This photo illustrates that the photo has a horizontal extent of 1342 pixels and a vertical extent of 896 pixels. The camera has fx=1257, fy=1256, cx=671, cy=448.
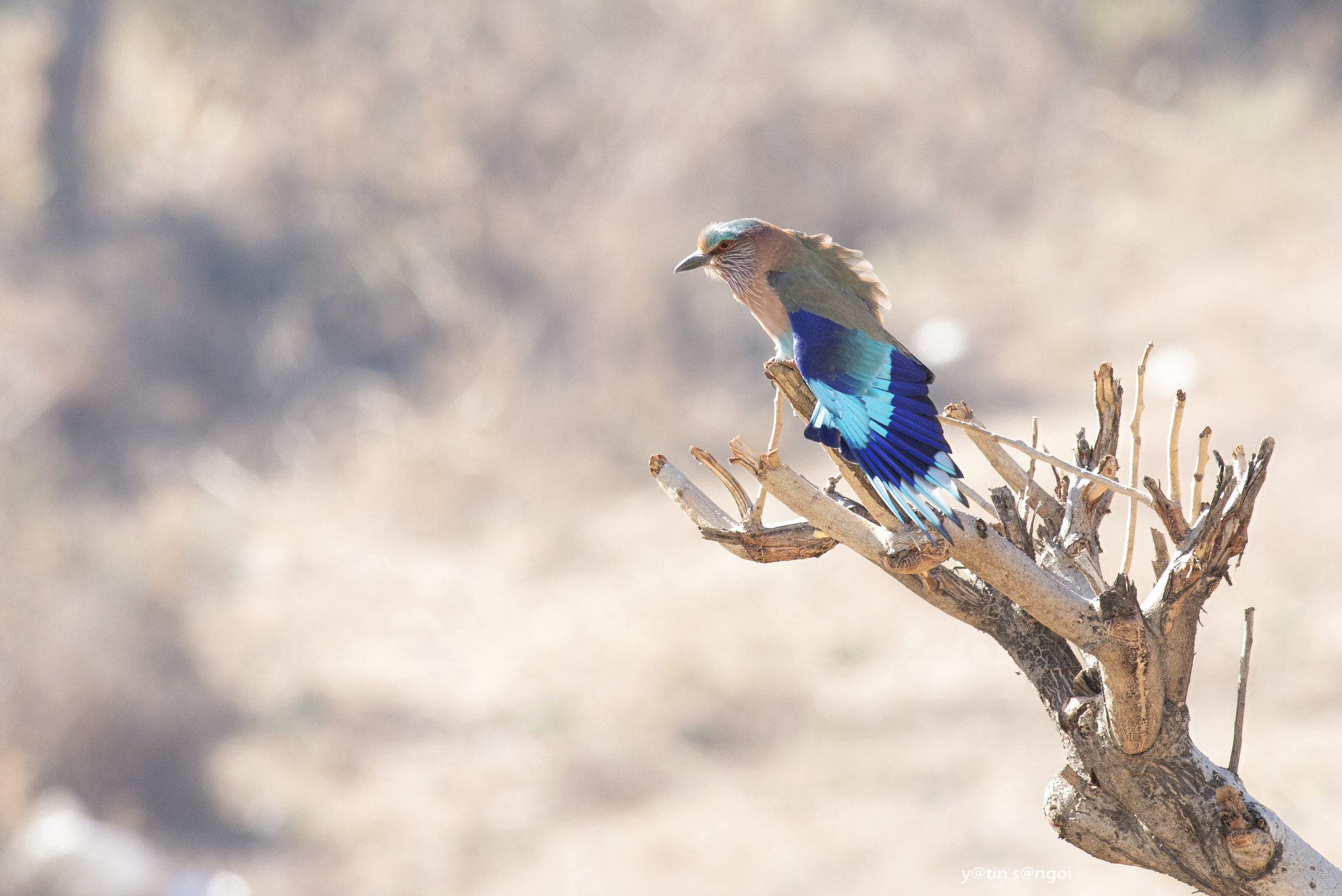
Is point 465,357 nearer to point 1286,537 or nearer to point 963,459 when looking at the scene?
point 963,459

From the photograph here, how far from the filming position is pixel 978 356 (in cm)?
1496

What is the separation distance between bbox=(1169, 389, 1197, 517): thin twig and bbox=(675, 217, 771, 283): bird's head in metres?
1.06

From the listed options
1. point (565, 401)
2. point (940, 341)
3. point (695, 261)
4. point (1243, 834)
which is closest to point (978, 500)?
point (1243, 834)

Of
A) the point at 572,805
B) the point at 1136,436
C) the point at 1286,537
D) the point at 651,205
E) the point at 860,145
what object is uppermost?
the point at 860,145

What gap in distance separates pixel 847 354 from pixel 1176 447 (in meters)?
0.65

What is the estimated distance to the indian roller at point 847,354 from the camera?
223 centimetres

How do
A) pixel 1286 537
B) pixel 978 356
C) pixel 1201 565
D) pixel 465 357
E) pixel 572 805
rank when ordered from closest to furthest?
pixel 1201 565 → pixel 572 805 → pixel 1286 537 → pixel 978 356 → pixel 465 357

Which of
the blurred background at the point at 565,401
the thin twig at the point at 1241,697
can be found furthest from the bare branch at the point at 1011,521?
the blurred background at the point at 565,401

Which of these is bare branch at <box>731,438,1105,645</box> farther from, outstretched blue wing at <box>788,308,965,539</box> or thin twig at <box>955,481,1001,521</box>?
thin twig at <box>955,481,1001,521</box>

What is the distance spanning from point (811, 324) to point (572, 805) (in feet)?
23.9

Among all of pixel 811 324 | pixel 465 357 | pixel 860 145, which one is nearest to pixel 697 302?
pixel 465 357

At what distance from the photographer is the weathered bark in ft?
6.91

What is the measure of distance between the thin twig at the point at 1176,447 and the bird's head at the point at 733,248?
1.06 meters

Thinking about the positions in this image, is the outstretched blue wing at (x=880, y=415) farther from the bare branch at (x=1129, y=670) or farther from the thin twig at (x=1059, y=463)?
the bare branch at (x=1129, y=670)
